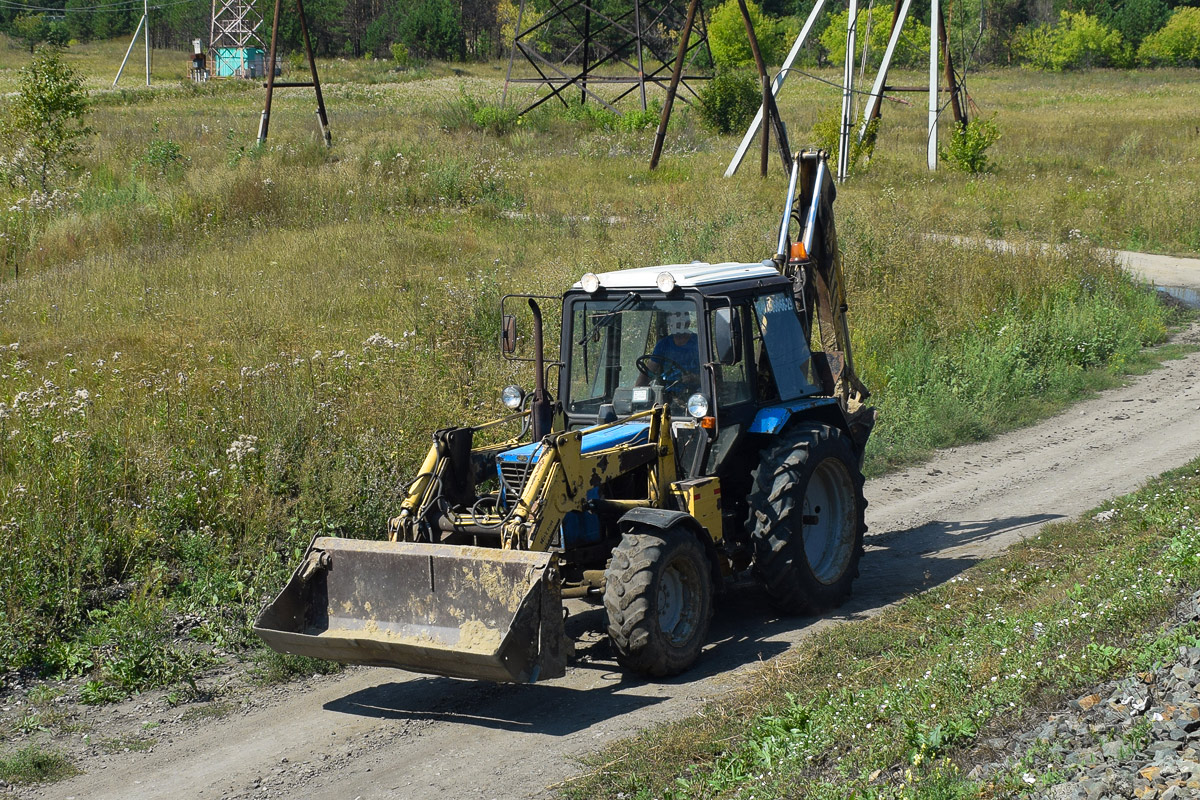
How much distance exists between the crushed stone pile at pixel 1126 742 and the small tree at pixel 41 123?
20122 millimetres

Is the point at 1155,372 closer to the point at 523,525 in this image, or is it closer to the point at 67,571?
the point at 523,525

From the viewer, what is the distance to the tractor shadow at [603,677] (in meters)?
6.25

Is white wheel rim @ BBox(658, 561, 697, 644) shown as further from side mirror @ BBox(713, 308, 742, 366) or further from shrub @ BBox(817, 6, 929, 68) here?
shrub @ BBox(817, 6, 929, 68)

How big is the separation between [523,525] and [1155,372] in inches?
482

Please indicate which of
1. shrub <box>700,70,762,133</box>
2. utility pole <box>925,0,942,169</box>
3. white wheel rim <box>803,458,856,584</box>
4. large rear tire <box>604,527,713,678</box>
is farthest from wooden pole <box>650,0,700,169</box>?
large rear tire <box>604,527,713,678</box>

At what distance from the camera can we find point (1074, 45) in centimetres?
8944

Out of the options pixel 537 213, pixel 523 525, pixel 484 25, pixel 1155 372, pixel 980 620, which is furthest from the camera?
pixel 484 25

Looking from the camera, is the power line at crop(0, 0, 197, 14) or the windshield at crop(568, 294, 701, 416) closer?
the windshield at crop(568, 294, 701, 416)

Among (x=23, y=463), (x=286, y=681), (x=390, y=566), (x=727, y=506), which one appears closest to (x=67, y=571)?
(x=23, y=463)

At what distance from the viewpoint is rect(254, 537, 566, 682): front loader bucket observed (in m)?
5.72

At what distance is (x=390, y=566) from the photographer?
20.6 ft

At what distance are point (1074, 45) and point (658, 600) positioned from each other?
3771 inches

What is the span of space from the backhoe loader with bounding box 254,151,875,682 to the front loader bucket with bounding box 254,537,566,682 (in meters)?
0.01

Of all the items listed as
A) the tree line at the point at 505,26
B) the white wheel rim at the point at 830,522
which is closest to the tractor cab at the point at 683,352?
the white wheel rim at the point at 830,522
